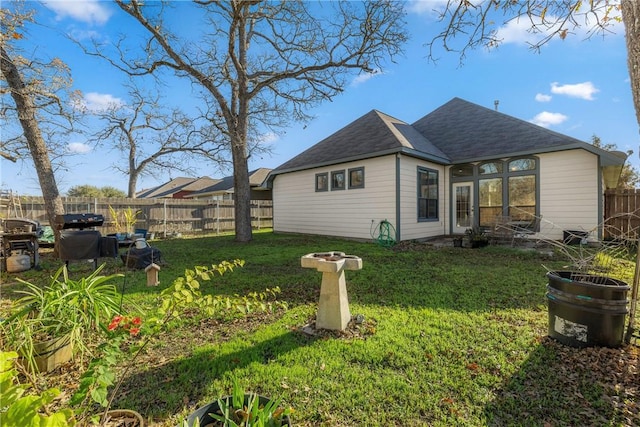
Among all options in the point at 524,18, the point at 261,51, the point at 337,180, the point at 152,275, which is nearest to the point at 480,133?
the point at 337,180

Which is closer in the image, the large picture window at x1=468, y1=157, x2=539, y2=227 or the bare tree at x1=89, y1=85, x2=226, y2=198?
the large picture window at x1=468, y1=157, x2=539, y2=227

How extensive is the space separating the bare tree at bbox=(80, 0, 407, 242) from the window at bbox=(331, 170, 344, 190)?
8.46 ft

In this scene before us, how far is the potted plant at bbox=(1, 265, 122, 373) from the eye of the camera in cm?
227

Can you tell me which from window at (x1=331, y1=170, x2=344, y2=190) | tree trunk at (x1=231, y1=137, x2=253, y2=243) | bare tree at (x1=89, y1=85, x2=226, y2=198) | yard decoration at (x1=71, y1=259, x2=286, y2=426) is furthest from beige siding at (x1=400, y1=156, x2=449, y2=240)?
bare tree at (x1=89, y1=85, x2=226, y2=198)

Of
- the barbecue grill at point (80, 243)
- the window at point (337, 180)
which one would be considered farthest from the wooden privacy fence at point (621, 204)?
the barbecue grill at point (80, 243)

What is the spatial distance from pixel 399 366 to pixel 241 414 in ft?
4.94

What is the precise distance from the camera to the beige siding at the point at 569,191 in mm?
8203

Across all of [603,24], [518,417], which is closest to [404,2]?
[603,24]

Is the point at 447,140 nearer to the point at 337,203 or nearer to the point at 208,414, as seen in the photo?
the point at 337,203

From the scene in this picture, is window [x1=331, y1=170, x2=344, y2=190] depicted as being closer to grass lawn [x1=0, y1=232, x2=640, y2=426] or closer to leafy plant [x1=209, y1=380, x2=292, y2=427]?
grass lawn [x1=0, y1=232, x2=640, y2=426]

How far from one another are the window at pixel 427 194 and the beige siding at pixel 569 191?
3.12 metres

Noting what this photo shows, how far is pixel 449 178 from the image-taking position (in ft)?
36.1

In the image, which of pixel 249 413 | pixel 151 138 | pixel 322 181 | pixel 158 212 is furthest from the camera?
pixel 151 138

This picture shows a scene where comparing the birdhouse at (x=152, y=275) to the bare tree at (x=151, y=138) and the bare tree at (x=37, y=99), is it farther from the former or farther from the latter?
the bare tree at (x=151, y=138)
